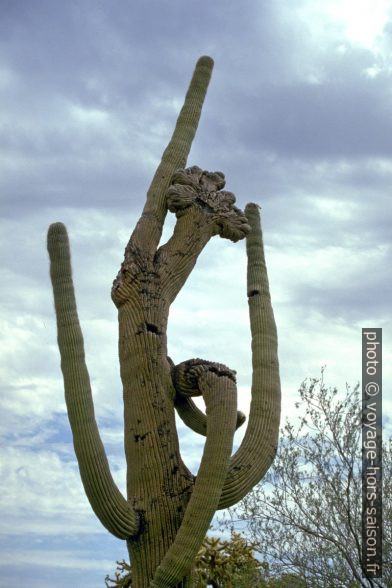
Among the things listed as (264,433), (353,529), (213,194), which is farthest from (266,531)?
(213,194)

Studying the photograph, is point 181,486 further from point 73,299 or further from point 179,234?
point 179,234

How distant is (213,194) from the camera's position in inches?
265

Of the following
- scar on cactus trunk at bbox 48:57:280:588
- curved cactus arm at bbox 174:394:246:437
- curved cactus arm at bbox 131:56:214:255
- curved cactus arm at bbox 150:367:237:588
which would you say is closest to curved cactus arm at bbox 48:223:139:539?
scar on cactus trunk at bbox 48:57:280:588

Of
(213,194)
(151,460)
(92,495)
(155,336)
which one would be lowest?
(92,495)

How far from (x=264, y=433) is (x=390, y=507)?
473cm

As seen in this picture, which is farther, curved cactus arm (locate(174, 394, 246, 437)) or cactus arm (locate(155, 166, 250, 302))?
cactus arm (locate(155, 166, 250, 302))

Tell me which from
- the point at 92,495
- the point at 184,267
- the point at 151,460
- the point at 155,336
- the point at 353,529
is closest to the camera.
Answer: the point at 92,495

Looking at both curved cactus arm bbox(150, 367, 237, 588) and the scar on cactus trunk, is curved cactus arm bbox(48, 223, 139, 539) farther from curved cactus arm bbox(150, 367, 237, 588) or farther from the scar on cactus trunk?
curved cactus arm bbox(150, 367, 237, 588)

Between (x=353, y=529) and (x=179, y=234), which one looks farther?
(x=353, y=529)

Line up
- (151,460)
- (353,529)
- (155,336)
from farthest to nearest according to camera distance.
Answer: (353,529), (155,336), (151,460)

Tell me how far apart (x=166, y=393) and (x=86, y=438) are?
79 cm

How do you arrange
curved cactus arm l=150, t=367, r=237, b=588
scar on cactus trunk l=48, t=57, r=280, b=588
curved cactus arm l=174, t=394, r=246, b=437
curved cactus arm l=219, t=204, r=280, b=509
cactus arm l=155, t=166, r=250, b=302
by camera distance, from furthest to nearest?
1. cactus arm l=155, t=166, r=250, b=302
2. curved cactus arm l=174, t=394, r=246, b=437
3. curved cactus arm l=219, t=204, r=280, b=509
4. scar on cactus trunk l=48, t=57, r=280, b=588
5. curved cactus arm l=150, t=367, r=237, b=588

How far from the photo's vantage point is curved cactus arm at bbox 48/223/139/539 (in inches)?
204

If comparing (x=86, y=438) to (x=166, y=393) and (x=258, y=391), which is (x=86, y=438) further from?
(x=258, y=391)
